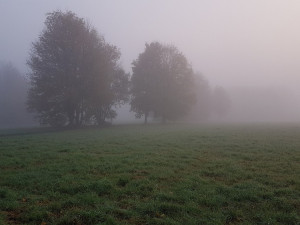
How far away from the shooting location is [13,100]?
267ft

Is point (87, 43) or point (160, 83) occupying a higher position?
point (87, 43)

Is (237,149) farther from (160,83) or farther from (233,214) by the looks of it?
(160,83)

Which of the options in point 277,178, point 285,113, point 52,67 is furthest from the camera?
point 285,113

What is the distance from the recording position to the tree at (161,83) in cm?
6488

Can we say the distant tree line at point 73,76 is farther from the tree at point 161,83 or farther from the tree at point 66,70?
the tree at point 161,83

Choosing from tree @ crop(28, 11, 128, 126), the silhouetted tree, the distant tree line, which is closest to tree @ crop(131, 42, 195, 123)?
the distant tree line

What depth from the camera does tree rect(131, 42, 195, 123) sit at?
213ft

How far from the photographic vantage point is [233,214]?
9.68m

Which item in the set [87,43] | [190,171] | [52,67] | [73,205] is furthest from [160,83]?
[73,205]

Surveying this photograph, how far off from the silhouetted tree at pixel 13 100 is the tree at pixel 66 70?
31.0 metres

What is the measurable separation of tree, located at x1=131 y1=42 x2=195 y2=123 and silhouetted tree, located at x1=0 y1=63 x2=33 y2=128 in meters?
32.5

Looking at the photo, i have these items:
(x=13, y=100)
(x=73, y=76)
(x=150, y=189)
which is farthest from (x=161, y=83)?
(x=150, y=189)

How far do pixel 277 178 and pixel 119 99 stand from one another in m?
47.4

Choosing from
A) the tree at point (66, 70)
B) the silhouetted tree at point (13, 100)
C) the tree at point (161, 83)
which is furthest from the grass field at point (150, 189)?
the silhouetted tree at point (13, 100)
